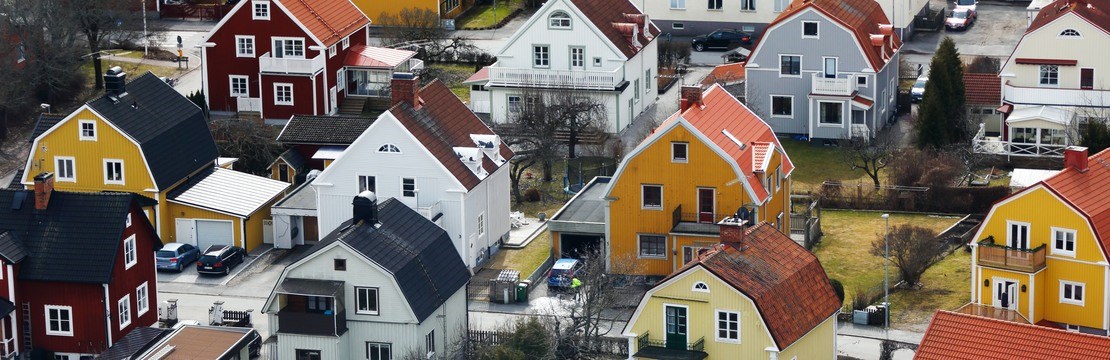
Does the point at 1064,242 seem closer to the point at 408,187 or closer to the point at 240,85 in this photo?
the point at 408,187

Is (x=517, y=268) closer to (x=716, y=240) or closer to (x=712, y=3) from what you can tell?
(x=716, y=240)

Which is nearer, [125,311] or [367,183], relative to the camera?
[125,311]

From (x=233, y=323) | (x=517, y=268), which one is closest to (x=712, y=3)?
(x=517, y=268)

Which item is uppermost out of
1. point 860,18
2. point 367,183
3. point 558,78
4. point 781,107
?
point 860,18

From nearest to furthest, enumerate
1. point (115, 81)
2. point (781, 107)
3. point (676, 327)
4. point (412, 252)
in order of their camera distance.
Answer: point (676, 327) → point (412, 252) → point (115, 81) → point (781, 107)

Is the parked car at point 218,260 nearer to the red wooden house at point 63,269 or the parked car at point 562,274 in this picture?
the red wooden house at point 63,269

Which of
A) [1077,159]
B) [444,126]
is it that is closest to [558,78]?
[444,126]

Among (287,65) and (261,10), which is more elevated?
(261,10)

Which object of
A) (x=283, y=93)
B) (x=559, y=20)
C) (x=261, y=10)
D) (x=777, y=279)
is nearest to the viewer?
(x=777, y=279)
